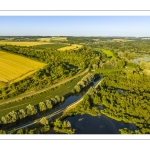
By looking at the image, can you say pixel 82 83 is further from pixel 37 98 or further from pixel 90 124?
pixel 90 124

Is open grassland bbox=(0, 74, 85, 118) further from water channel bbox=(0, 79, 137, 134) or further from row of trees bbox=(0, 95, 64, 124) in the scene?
water channel bbox=(0, 79, 137, 134)

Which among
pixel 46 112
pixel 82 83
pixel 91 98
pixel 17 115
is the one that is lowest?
pixel 46 112

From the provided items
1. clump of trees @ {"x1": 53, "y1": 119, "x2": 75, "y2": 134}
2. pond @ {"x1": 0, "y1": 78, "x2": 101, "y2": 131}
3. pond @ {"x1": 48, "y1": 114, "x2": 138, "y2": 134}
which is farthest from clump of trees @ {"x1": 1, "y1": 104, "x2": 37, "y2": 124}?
pond @ {"x1": 48, "y1": 114, "x2": 138, "y2": 134}

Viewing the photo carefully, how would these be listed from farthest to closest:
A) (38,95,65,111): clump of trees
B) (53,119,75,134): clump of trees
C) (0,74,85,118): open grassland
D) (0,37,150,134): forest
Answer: (0,74,85,118): open grassland, (38,95,65,111): clump of trees, (0,37,150,134): forest, (53,119,75,134): clump of trees

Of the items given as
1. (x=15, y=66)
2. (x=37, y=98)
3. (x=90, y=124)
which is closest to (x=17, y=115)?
(x=37, y=98)

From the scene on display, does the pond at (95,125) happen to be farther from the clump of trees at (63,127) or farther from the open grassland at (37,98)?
the open grassland at (37,98)

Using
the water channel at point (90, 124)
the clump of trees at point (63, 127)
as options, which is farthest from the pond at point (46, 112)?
the clump of trees at point (63, 127)

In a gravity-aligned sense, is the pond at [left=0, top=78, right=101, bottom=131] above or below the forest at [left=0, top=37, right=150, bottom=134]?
below

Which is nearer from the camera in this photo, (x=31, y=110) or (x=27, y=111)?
(x=27, y=111)
